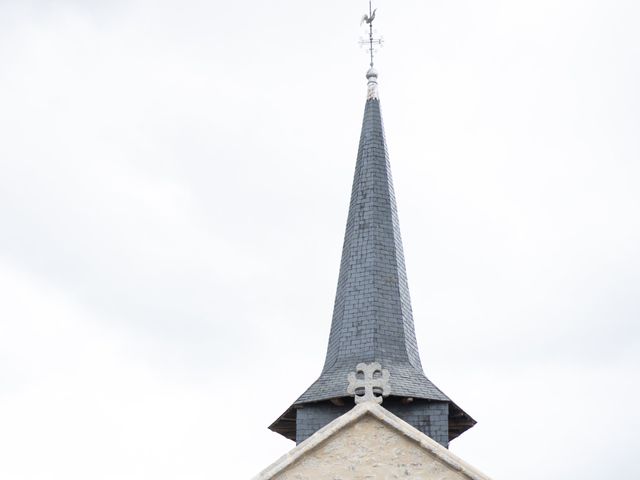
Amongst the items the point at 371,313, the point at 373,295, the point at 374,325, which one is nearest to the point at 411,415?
the point at 374,325

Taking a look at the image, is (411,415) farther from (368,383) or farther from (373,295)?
(368,383)

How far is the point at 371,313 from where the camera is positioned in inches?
936

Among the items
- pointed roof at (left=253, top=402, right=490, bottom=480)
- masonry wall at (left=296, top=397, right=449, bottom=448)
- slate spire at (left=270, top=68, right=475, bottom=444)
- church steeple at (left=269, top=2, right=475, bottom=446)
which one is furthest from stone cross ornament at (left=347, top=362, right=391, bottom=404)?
masonry wall at (left=296, top=397, right=449, bottom=448)

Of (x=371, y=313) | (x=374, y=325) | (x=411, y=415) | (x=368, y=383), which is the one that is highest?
(x=371, y=313)

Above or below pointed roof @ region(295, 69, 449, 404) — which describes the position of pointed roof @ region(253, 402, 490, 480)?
below

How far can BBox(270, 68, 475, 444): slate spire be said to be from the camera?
22609 mm

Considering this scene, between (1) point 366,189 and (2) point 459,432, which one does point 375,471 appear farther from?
(1) point 366,189

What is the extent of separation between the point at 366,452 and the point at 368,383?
47.1 inches

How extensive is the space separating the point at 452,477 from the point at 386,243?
26.2 ft

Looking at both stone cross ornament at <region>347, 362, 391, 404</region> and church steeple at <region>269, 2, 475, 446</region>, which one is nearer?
stone cross ornament at <region>347, 362, 391, 404</region>

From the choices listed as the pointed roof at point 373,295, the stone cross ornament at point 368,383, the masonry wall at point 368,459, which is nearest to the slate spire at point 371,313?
the pointed roof at point 373,295

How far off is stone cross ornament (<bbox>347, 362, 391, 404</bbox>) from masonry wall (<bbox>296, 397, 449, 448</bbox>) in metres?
3.10

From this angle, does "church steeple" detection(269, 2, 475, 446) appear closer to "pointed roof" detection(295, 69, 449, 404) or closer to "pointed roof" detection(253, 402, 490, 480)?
"pointed roof" detection(295, 69, 449, 404)

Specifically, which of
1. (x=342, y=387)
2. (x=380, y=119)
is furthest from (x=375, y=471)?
(x=380, y=119)
